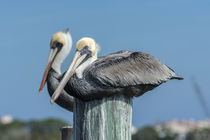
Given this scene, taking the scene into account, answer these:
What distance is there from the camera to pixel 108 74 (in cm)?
456

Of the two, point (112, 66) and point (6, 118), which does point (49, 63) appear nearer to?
point (112, 66)

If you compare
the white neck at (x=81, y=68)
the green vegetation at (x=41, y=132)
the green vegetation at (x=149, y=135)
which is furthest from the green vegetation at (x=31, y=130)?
the white neck at (x=81, y=68)

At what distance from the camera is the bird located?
6.62 m

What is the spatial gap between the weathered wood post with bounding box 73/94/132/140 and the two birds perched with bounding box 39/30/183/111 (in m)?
0.07

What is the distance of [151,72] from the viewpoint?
16.0 ft

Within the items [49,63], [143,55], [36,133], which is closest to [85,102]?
[143,55]

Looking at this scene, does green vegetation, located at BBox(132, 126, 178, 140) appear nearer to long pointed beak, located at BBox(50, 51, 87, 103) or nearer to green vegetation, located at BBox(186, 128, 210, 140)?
green vegetation, located at BBox(186, 128, 210, 140)

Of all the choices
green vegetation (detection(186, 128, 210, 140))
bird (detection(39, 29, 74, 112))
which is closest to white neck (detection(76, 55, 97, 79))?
bird (detection(39, 29, 74, 112))

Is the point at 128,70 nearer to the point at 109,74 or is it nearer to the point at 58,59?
the point at 109,74

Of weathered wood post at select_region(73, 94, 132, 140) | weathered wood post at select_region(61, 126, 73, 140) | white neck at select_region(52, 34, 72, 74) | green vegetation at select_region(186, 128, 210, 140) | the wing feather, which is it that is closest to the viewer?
weathered wood post at select_region(73, 94, 132, 140)

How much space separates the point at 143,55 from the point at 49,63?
1.64 metres

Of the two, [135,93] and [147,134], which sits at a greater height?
[147,134]

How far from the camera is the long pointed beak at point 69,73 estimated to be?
4.40 metres

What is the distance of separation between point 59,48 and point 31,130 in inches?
2766
